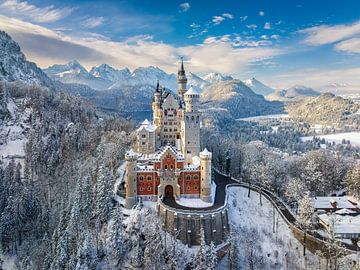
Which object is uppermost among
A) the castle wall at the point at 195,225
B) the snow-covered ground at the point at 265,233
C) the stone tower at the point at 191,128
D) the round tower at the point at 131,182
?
the stone tower at the point at 191,128

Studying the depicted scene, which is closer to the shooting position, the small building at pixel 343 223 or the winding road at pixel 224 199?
the winding road at pixel 224 199

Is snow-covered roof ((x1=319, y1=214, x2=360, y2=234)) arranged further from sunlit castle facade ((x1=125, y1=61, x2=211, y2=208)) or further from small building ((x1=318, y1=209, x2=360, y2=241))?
sunlit castle facade ((x1=125, y1=61, x2=211, y2=208))

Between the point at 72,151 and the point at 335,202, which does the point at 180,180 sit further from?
the point at 72,151

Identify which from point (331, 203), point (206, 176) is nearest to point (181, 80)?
point (206, 176)

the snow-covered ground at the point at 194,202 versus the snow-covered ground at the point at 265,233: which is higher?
the snow-covered ground at the point at 194,202

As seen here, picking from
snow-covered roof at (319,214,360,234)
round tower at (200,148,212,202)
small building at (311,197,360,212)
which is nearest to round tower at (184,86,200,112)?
round tower at (200,148,212,202)

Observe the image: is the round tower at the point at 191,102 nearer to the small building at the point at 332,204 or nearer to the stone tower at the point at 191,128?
the stone tower at the point at 191,128

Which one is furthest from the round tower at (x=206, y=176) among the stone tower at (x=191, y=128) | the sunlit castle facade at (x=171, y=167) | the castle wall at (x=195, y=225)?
the stone tower at (x=191, y=128)

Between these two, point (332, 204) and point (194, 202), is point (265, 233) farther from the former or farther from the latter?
point (332, 204)
